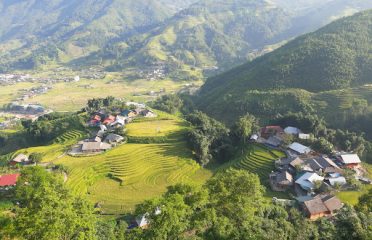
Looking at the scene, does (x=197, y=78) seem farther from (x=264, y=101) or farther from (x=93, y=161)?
(x=93, y=161)

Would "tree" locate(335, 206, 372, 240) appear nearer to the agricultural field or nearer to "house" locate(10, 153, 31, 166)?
the agricultural field

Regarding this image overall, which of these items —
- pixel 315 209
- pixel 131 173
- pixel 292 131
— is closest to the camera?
pixel 315 209

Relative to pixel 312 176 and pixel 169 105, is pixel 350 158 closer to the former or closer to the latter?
pixel 312 176

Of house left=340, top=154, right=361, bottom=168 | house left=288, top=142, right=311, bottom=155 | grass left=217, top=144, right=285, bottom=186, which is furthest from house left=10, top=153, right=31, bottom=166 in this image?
house left=340, top=154, right=361, bottom=168

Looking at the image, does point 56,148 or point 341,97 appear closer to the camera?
point 56,148

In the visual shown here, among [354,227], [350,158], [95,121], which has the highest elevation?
[354,227]

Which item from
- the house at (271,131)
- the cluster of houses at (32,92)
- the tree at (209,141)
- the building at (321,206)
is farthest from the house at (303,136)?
the cluster of houses at (32,92)

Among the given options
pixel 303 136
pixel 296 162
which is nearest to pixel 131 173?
pixel 296 162

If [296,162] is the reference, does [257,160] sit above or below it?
below

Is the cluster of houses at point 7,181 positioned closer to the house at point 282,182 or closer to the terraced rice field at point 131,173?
the terraced rice field at point 131,173
